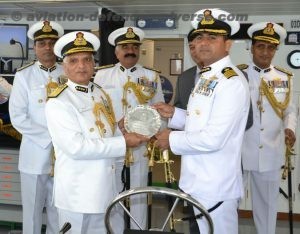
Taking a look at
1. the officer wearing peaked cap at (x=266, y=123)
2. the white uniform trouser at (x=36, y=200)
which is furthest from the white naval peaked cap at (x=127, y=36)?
the white uniform trouser at (x=36, y=200)

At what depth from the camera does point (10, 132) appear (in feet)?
11.7

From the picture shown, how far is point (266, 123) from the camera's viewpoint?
2969 millimetres

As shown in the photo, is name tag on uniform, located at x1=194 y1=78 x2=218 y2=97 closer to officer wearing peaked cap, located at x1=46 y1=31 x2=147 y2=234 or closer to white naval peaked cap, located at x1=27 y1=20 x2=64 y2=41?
officer wearing peaked cap, located at x1=46 y1=31 x2=147 y2=234

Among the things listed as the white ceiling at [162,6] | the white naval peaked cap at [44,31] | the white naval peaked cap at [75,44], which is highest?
the white ceiling at [162,6]

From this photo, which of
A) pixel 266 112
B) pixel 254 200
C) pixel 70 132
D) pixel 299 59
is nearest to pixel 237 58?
pixel 299 59

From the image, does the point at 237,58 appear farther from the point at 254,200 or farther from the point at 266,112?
the point at 254,200

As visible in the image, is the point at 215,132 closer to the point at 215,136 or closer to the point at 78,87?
the point at 215,136

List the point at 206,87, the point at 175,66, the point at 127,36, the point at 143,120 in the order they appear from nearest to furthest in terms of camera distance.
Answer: the point at 206,87
the point at 143,120
the point at 127,36
the point at 175,66

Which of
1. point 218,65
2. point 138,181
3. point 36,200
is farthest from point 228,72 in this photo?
point 36,200

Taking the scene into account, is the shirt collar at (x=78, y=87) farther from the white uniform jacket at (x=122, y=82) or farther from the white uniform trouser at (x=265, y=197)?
the white uniform trouser at (x=265, y=197)

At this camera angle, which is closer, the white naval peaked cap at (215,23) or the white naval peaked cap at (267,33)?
the white naval peaked cap at (215,23)

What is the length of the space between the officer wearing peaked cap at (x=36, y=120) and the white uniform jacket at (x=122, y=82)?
1.29 ft

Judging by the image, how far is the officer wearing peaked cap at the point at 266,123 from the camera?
2953 millimetres

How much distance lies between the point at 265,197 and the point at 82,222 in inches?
60.4
